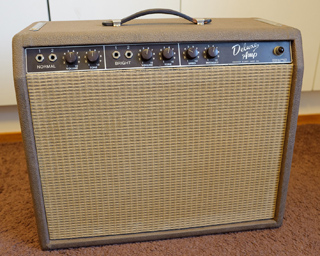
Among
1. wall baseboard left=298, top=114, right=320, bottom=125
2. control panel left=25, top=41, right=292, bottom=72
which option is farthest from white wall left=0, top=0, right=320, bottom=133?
control panel left=25, top=41, right=292, bottom=72

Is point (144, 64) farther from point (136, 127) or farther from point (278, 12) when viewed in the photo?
point (278, 12)

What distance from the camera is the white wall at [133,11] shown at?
122 cm

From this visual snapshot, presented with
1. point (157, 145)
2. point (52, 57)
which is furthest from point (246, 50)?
point (52, 57)

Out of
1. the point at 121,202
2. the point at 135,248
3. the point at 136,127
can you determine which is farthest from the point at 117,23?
the point at 135,248

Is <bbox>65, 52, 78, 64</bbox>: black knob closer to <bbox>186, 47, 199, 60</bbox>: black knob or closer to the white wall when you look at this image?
<bbox>186, 47, 199, 60</bbox>: black knob

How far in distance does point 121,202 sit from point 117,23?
0.40m

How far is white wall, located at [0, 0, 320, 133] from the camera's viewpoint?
1219 mm

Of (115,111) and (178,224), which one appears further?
(178,224)

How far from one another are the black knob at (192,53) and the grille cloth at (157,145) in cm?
3

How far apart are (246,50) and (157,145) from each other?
274mm

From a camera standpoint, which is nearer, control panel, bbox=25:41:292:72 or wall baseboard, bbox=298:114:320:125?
control panel, bbox=25:41:292:72

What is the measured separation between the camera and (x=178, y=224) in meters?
0.90

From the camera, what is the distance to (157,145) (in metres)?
0.80

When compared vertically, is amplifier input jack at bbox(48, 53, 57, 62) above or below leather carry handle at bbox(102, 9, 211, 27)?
below
